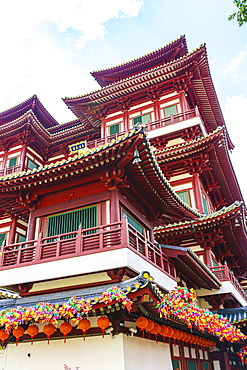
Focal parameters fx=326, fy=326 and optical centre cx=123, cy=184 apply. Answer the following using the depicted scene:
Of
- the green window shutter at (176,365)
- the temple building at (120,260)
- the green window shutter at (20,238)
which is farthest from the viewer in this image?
the green window shutter at (20,238)

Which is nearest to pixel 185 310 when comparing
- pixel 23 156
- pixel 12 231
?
pixel 12 231

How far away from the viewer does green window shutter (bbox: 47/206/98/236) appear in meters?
11.9

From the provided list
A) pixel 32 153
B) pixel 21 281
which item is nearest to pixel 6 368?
pixel 21 281

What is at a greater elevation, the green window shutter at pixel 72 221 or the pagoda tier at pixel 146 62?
the pagoda tier at pixel 146 62

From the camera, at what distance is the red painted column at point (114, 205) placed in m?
11.1

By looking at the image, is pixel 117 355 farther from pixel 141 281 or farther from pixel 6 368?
pixel 6 368

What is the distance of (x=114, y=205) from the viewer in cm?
1141

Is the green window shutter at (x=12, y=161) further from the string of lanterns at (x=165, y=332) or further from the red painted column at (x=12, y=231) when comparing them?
the string of lanterns at (x=165, y=332)

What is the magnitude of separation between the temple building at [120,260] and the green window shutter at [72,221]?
0.14 feet

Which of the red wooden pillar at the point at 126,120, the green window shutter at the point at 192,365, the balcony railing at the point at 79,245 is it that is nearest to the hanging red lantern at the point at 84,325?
the balcony railing at the point at 79,245

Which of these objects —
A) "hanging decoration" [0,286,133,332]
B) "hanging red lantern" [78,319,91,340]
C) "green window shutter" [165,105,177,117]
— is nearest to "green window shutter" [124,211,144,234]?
"hanging decoration" [0,286,133,332]

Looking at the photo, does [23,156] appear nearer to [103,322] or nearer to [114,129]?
[114,129]

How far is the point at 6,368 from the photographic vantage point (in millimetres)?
10617

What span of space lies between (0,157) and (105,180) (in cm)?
1614
